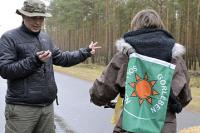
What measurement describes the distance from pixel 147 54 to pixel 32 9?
49.0 inches

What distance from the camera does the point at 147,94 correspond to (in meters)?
3.71

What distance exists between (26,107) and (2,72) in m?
0.36

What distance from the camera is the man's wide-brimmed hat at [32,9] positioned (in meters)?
4.49

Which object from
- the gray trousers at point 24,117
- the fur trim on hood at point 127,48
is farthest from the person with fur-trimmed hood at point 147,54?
the gray trousers at point 24,117

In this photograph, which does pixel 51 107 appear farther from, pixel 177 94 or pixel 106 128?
pixel 106 128

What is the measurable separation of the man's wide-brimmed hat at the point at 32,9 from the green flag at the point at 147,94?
1.16 meters

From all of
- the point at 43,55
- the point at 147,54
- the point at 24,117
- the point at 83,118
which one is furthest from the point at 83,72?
the point at 147,54

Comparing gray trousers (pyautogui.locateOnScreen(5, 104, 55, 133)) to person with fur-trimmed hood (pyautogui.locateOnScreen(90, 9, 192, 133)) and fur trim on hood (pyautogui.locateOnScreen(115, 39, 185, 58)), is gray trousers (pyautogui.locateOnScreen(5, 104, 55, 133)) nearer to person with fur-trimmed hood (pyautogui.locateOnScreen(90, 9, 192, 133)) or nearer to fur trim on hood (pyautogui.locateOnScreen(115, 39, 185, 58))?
person with fur-trimmed hood (pyautogui.locateOnScreen(90, 9, 192, 133))

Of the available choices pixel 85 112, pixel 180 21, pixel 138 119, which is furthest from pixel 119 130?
pixel 180 21

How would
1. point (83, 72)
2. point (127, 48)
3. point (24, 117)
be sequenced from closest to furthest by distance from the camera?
point (127, 48)
point (24, 117)
point (83, 72)

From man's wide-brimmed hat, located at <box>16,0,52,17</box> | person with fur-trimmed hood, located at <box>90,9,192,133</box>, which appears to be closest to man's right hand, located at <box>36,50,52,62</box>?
man's wide-brimmed hat, located at <box>16,0,52,17</box>

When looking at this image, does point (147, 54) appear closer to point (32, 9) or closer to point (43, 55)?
point (43, 55)

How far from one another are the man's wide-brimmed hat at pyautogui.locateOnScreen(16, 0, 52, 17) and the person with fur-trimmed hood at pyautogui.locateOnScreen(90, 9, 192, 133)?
1014 mm

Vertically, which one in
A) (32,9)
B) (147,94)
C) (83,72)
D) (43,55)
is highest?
(32,9)
